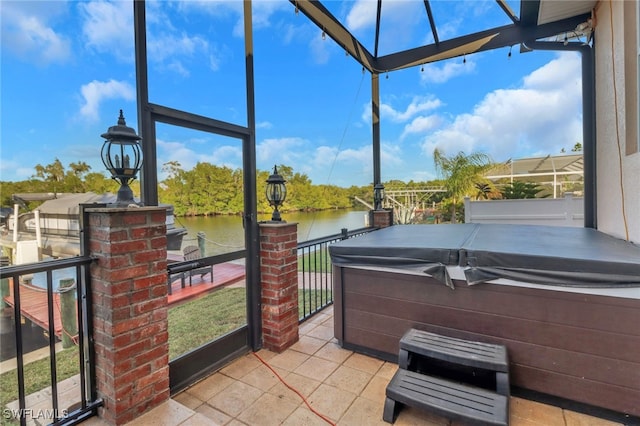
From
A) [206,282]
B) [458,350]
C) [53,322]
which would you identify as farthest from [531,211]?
[53,322]

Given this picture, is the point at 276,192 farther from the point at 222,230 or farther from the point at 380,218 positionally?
the point at 380,218

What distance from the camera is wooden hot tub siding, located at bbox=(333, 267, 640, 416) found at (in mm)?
1801

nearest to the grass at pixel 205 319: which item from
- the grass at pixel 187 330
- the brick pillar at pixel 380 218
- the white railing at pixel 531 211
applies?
the grass at pixel 187 330

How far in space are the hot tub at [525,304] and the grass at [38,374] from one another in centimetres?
214

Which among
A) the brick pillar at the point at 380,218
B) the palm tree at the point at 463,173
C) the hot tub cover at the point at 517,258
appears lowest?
the hot tub cover at the point at 517,258

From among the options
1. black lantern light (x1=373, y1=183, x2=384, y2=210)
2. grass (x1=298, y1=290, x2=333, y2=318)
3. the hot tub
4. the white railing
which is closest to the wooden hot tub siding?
the hot tub

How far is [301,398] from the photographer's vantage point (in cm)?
210

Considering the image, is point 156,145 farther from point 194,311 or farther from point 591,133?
point 591,133

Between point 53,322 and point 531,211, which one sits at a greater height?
point 531,211

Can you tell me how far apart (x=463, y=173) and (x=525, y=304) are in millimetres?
6539

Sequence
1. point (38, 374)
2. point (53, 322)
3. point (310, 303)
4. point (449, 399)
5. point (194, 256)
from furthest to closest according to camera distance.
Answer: point (310, 303), point (194, 256), point (38, 374), point (449, 399), point (53, 322)

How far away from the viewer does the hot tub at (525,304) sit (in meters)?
1.80

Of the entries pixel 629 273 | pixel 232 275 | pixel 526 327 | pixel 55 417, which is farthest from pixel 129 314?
pixel 629 273

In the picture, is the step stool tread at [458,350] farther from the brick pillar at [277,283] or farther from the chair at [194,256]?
the chair at [194,256]
